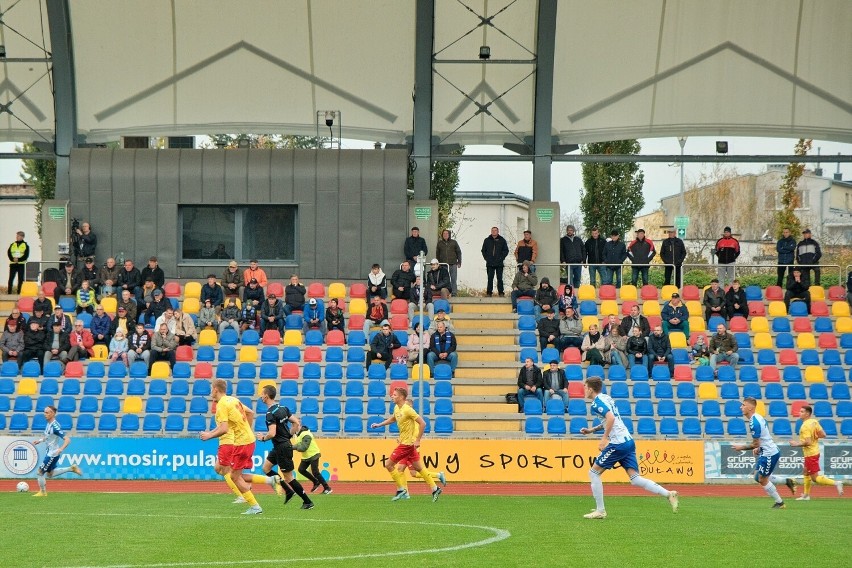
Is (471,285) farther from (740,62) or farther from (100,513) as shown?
(100,513)

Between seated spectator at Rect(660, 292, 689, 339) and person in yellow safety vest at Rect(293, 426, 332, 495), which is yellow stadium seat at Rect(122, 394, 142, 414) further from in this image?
seated spectator at Rect(660, 292, 689, 339)

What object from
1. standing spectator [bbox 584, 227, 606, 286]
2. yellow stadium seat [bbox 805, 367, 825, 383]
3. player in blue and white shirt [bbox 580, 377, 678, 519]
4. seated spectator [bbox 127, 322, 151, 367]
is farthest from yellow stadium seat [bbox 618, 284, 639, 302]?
player in blue and white shirt [bbox 580, 377, 678, 519]

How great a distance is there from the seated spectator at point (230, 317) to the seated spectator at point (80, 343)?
3069mm

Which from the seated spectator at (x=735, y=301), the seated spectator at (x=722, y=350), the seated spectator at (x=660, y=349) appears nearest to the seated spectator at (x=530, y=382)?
the seated spectator at (x=660, y=349)

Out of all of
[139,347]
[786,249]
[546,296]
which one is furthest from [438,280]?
[786,249]

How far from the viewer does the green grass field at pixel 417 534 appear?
11.4m

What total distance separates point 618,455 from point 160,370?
15201mm

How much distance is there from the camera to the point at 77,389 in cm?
2752

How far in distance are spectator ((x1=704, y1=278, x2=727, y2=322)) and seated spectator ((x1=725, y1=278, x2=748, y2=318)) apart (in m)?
0.12

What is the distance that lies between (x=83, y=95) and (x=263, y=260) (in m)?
6.84

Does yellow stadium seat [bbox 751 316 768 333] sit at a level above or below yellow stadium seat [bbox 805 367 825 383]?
above

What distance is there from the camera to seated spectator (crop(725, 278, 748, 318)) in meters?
30.5

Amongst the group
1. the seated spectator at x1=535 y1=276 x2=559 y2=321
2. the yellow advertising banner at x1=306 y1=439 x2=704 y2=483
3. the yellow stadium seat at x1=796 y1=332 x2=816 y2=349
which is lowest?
the yellow advertising banner at x1=306 y1=439 x2=704 y2=483

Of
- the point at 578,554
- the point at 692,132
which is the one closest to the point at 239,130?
the point at 692,132
